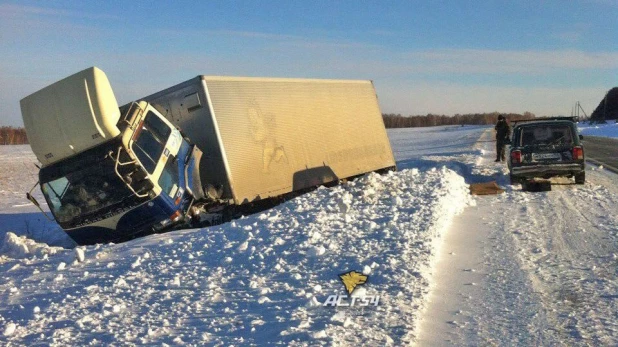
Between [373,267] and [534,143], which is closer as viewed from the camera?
[373,267]

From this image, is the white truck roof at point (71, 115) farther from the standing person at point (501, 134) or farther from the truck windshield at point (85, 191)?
the standing person at point (501, 134)

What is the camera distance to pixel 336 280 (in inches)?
262

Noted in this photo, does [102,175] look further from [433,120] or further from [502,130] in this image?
[433,120]

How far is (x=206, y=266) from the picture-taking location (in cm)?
764

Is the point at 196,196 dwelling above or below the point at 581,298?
above

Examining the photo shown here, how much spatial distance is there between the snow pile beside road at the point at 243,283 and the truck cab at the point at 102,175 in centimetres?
73

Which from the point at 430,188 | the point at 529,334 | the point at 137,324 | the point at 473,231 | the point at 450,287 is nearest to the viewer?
the point at 529,334

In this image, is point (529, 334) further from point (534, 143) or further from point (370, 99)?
point (370, 99)

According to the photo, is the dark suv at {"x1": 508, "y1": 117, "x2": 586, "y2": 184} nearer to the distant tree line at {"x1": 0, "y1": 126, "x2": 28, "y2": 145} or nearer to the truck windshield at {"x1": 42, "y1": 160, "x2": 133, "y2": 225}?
the truck windshield at {"x1": 42, "y1": 160, "x2": 133, "y2": 225}

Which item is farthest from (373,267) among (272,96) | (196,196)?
(272,96)

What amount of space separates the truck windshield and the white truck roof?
0.39m

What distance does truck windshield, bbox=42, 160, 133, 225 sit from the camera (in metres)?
9.73

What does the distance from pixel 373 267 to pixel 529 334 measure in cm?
224

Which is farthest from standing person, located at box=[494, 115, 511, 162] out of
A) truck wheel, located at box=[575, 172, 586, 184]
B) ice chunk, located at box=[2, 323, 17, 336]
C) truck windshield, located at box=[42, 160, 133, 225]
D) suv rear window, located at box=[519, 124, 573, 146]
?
ice chunk, located at box=[2, 323, 17, 336]
